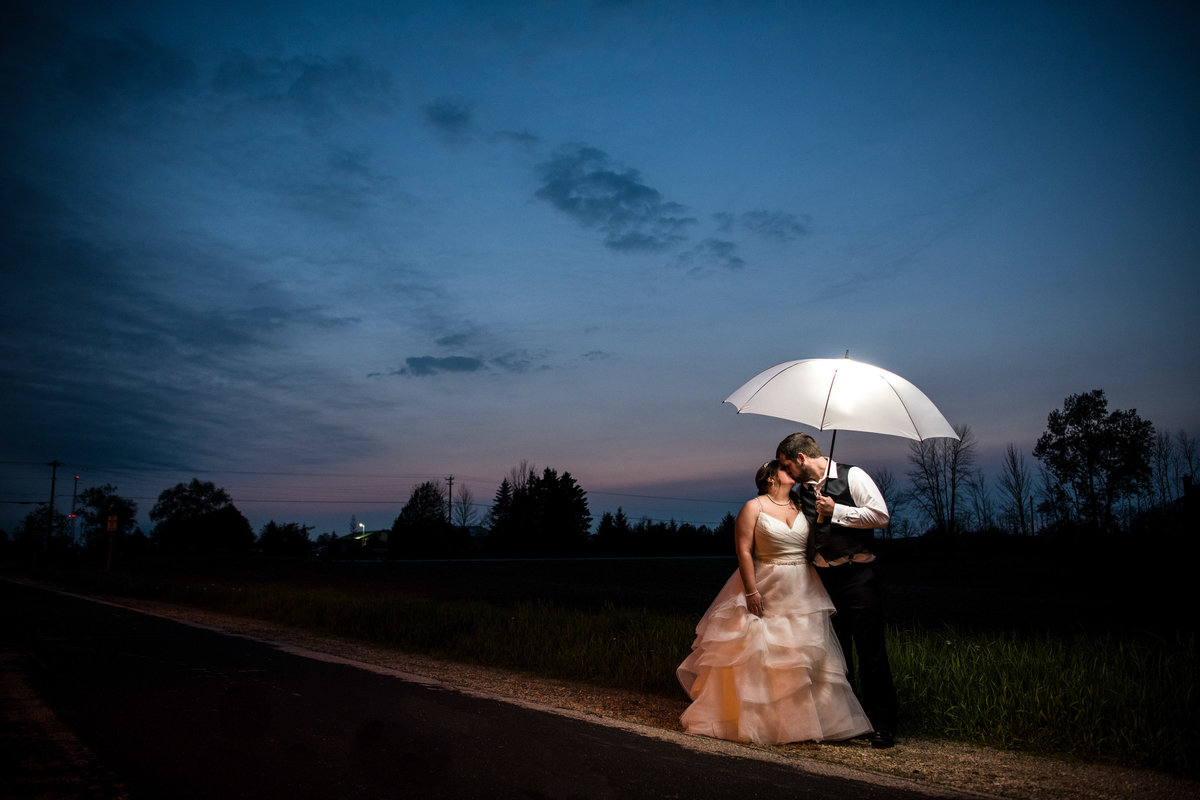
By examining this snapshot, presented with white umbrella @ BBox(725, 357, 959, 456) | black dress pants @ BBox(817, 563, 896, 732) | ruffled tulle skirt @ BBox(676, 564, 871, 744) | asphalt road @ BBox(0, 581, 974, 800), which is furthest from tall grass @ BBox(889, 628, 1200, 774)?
white umbrella @ BBox(725, 357, 959, 456)

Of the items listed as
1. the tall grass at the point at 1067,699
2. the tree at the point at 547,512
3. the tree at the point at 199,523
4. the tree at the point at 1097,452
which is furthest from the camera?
the tree at the point at 199,523

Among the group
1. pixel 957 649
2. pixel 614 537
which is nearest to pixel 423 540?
pixel 614 537

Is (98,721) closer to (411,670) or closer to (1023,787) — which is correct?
(411,670)

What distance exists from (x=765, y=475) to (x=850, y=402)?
38.1 inches

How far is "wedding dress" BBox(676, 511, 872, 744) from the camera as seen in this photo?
18.2 feet

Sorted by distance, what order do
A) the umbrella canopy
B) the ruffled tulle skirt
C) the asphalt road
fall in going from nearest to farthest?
the asphalt road, the ruffled tulle skirt, the umbrella canopy

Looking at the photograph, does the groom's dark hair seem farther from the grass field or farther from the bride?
the grass field

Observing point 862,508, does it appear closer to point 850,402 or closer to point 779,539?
point 779,539

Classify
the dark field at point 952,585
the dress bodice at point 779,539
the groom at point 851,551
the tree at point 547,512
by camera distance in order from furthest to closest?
1. the tree at point 547,512
2. the dark field at point 952,585
3. the dress bodice at point 779,539
4. the groom at point 851,551

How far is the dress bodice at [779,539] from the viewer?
5.81 m

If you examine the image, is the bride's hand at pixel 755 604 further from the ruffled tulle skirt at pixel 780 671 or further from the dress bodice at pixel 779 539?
the dress bodice at pixel 779 539

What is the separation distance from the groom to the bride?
0.14 m

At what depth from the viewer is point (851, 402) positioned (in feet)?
20.7

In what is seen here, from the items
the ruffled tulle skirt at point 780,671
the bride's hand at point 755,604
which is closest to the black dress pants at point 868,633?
the ruffled tulle skirt at point 780,671
